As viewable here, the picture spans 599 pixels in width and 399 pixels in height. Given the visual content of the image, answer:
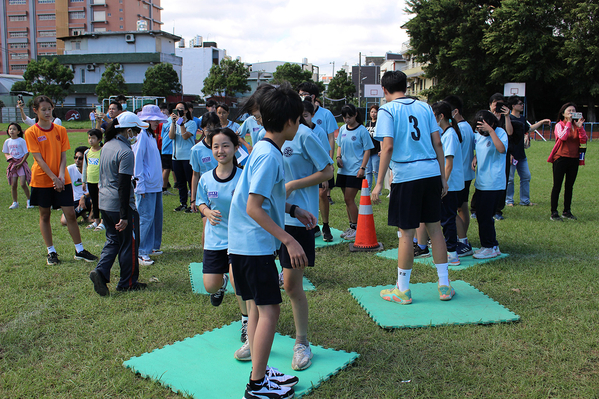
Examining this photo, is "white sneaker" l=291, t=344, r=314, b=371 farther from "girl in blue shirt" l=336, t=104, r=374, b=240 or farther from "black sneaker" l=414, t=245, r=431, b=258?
"girl in blue shirt" l=336, t=104, r=374, b=240

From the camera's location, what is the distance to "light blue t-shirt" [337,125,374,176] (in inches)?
268

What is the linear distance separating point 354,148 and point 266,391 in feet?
15.6

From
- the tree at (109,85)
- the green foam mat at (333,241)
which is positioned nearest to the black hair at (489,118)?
the green foam mat at (333,241)

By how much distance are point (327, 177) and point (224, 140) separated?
37.7 inches

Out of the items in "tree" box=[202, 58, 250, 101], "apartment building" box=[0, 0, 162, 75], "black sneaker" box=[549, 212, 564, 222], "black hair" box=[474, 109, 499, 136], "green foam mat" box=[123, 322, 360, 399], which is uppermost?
"apartment building" box=[0, 0, 162, 75]

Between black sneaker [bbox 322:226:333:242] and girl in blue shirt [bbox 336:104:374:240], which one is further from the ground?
girl in blue shirt [bbox 336:104:374:240]

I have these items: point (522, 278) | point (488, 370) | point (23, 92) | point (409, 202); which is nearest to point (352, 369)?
point (488, 370)

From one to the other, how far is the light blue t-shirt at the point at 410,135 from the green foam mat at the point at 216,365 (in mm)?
1796

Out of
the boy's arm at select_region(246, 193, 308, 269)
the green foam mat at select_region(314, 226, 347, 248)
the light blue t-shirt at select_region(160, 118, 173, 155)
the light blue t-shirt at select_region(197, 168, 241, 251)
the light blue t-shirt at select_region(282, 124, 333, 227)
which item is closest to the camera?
the boy's arm at select_region(246, 193, 308, 269)

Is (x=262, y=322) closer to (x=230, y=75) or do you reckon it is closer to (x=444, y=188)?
(x=444, y=188)

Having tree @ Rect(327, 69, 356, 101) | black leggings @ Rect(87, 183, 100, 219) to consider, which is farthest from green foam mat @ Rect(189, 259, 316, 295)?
tree @ Rect(327, 69, 356, 101)

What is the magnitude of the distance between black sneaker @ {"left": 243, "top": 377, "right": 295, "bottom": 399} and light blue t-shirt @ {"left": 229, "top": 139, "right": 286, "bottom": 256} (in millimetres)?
788

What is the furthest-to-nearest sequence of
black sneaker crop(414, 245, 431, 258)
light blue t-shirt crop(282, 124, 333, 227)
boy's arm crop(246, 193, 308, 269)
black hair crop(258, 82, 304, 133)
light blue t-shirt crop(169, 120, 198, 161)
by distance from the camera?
light blue t-shirt crop(169, 120, 198, 161) → black sneaker crop(414, 245, 431, 258) → light blue t-shirt crop(282, 124, 333, 227) → black hair crop(258, 82, 304, 133) → boy's arm crop(246, 193, 308, 269)

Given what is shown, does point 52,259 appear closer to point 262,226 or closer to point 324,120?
point 324,120
